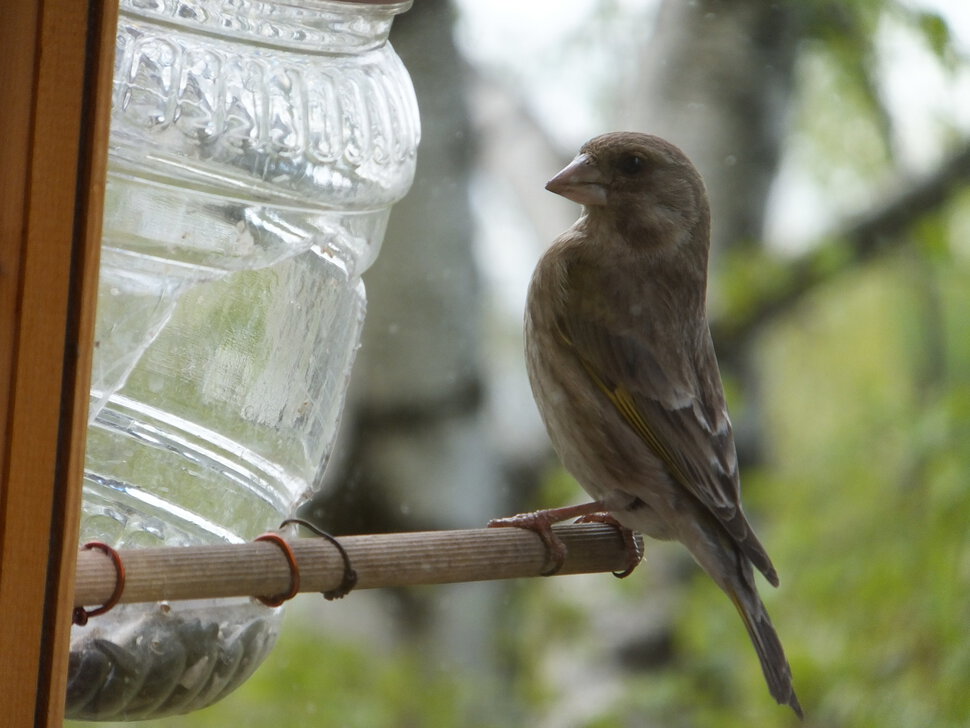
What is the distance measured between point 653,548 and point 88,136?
440cm

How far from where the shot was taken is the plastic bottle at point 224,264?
2.35 metres

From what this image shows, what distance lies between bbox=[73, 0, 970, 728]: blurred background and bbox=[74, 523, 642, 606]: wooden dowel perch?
263cm

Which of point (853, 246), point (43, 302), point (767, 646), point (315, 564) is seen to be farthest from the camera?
point (853, 246)

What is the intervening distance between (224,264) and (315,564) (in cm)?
86

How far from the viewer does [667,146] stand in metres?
2.85

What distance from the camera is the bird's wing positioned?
2680 millimetres

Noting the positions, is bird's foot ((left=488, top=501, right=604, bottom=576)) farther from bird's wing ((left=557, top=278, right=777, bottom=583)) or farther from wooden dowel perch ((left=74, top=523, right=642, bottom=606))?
bird's wing ((left=557, top=278, right=777, bottom=583))

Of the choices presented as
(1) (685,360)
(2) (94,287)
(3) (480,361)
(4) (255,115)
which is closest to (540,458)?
(3) (480,361)

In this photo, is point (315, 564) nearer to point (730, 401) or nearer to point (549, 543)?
point (549, 543)

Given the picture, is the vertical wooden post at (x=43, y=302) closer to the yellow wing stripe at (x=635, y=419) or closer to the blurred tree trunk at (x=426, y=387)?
the yellow wing stripe at (x=635, y=419)

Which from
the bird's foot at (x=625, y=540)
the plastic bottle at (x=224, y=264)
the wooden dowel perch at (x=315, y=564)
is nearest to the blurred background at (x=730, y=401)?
the bird's foot at (x=625, y=540)

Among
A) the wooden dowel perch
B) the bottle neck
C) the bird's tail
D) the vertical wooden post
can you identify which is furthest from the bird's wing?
the vertical wooden post

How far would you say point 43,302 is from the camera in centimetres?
147

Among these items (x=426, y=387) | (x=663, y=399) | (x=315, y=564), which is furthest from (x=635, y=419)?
(x=426, y=387)
